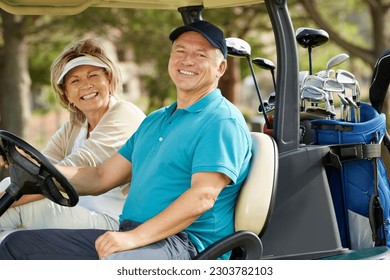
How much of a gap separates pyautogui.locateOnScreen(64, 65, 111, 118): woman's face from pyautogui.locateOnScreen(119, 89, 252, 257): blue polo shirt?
2.24ft

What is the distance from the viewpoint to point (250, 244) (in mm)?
2570

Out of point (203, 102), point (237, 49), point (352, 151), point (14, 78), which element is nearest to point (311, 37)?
point (237, 49)

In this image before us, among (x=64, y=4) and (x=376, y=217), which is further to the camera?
(x=64, y=4)

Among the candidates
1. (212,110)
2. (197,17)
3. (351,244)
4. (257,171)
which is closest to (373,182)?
(351,244)

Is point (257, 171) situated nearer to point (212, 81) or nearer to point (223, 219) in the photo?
point (223, 219)

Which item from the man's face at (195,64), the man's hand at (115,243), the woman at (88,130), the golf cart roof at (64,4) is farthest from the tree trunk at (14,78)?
the man's hand at (115,243)

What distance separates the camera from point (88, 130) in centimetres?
346

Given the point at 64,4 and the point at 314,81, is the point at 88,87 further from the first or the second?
the point at 314,81

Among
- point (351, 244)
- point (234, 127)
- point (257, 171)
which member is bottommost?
point (351, 244)

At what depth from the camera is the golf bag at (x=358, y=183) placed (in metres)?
2.97

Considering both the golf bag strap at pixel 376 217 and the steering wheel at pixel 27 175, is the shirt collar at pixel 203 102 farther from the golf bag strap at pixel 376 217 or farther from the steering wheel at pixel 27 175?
the golf bag strap at pixel 376 217

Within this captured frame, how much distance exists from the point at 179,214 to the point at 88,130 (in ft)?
3.67
